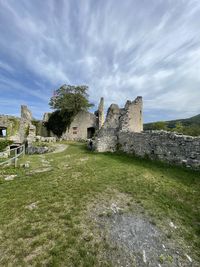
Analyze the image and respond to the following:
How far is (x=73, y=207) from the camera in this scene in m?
4.92

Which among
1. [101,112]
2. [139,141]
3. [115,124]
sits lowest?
[139,141]

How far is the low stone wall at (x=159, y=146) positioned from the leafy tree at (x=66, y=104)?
1567cm

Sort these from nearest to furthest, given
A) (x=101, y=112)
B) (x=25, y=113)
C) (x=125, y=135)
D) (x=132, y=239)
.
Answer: (x=132, y=239) < (x=125, y=135) < (x=25, y=113) < (x=101, y=112)

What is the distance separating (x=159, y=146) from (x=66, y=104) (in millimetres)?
21024

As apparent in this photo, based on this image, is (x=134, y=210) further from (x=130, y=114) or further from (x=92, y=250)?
(x=130, y=114)

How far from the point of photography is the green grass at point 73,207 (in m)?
3.25

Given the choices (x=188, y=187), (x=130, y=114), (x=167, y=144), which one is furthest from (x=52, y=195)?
(x=130, y=114)

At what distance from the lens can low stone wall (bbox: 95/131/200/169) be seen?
9.26 m

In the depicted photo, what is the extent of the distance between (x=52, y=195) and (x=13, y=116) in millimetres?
24985

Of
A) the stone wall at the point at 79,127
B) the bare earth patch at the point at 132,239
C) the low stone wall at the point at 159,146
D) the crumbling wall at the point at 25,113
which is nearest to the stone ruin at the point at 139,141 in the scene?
the low stone wall at the point at 159,146

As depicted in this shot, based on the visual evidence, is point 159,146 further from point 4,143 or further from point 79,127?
point 79,127

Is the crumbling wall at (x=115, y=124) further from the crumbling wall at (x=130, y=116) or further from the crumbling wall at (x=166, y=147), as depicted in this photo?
the crumbling wall at (x=166, y=147)

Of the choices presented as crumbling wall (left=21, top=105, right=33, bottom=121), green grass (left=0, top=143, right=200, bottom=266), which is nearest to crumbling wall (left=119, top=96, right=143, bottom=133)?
green grass (left=0, top=143, right=200, bottom=266)

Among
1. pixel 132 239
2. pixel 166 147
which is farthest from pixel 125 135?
pixel 132 239
